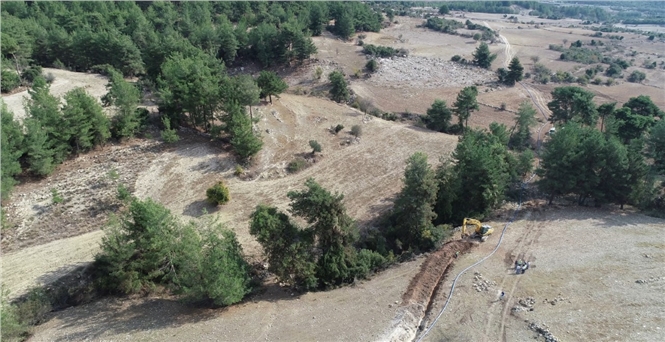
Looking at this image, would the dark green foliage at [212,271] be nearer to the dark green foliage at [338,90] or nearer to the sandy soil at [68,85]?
the sandy soil at [68,85]

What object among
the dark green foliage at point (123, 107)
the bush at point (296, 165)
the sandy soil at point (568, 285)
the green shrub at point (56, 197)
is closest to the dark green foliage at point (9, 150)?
the green shrub at point (56, 197)

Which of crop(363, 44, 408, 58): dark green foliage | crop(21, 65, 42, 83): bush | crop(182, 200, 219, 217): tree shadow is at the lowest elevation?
crop(182, 200, 219, 217): tree shadow

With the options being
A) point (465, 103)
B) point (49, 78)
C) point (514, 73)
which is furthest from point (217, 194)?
point (514, 73)

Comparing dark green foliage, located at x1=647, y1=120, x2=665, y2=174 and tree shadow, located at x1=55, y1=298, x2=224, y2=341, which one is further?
dark green foliage, located at x1=647, y1=120, x2=665, y2=174

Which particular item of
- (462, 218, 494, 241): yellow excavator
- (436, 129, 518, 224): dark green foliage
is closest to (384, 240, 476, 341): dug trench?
(462, 218, 494, 241): yellow excavator

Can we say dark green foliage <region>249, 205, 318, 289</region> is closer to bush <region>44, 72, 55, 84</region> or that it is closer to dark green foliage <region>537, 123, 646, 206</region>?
dark green foliage <region>537, 123, 646, 206</region>
